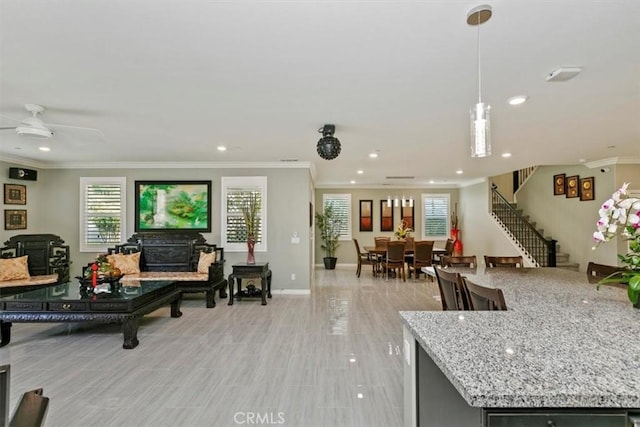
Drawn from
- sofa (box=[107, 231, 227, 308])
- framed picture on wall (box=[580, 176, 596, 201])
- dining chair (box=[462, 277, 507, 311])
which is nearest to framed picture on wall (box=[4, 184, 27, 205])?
sofa (box=[107, 231, 227, 308])

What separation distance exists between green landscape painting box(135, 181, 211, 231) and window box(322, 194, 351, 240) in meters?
4.98

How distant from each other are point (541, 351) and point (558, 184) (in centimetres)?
851

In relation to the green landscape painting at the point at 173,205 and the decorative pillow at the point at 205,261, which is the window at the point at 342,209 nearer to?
the green landscape painting at the point at 173,205

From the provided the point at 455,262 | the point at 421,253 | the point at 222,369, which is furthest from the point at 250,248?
the point at 421,253

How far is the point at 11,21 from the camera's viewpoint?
6.45ft

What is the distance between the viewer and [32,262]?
6012 millimetres

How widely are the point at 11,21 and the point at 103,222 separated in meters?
5.65

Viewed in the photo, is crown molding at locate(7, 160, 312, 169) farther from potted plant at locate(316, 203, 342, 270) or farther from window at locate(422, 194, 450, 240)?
window at locate(422, 194, 450, 240)

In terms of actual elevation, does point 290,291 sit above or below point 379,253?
below

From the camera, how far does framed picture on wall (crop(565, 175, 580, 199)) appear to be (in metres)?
7.33

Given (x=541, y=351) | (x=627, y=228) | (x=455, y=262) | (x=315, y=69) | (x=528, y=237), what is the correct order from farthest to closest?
(x=528, y=237) → (x=455, y=262) → (x=315, y=69) → (x=627, y=228) → (x=541, y=351)

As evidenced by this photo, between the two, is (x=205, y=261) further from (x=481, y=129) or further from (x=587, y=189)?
(x=587, y=189)

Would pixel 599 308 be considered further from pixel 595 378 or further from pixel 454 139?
pixel 454 139

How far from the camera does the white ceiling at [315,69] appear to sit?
6.26 feet
